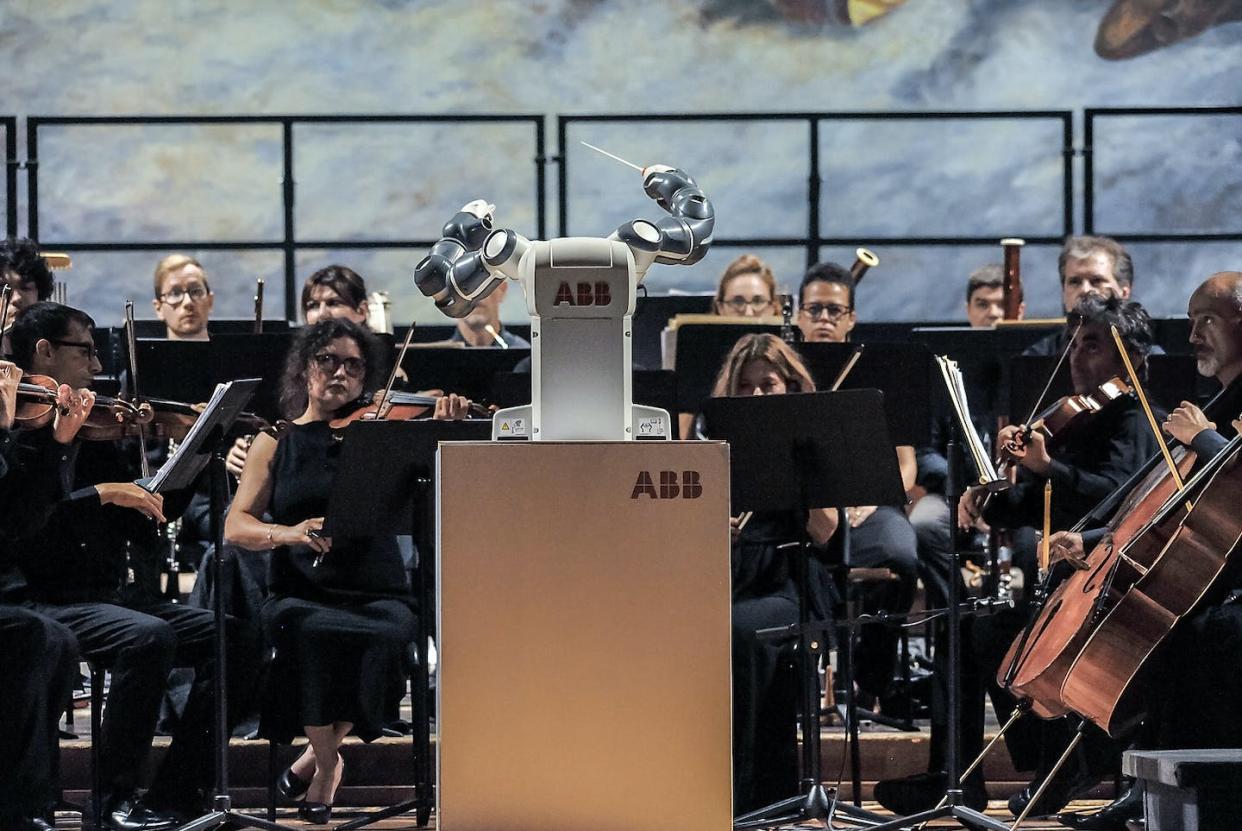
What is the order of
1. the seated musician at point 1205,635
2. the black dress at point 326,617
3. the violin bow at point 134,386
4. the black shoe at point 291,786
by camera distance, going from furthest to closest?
1. the black shoe at point 291,786
2. the black dress at point 326,617
3. the violin bow at point 134,386
4. the seated musician at point 1205,635

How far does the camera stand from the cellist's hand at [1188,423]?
142 inches

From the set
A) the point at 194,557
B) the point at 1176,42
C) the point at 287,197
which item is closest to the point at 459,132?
the point at 287,197

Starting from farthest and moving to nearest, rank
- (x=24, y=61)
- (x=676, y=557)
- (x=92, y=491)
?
(x=24, y=61) → (x=92, y=491) → (x=676, y=557)

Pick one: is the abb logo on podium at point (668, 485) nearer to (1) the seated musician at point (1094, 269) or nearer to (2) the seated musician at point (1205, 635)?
(2) the seated musician at point (1205, 635)

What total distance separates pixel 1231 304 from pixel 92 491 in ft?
8.21

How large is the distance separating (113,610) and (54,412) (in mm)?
496

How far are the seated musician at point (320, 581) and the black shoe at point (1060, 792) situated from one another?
1.46 m

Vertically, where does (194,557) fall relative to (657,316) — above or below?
below

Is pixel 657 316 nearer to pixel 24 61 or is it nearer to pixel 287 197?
pixel 287 197

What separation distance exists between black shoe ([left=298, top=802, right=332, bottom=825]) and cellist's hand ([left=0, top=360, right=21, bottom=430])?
1134 mm

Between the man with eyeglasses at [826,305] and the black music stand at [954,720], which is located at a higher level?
the man with eyeglasses at [826,305]

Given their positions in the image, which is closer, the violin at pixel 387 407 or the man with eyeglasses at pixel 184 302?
the violin at pixel 387 407

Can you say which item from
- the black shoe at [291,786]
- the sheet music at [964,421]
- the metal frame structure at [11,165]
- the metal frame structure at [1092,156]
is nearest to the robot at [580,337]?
the sheet music at [964,421]

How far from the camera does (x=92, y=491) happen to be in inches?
161
